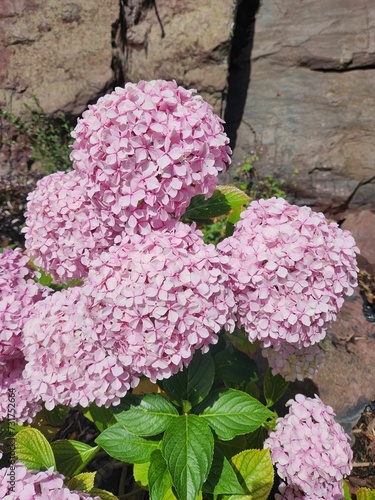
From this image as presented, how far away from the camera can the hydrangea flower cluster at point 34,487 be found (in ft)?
3.44

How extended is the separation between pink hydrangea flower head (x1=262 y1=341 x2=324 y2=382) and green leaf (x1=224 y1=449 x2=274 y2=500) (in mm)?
298

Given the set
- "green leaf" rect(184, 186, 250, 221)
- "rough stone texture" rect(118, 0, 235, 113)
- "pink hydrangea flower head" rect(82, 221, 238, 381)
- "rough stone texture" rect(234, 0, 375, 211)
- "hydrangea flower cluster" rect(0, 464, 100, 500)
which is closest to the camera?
"hydrangea flower cluster" rect(0, 464, 100, 500)

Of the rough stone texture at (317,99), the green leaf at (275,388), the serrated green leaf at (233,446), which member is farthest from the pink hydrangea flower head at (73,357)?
the rough stone texture at (317,99)

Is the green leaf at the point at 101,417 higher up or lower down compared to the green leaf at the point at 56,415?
higher up

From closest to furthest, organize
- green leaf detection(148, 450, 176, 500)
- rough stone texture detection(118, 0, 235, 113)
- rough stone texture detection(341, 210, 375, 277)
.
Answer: green leaf detection(148, 450, 176, 500), rough stone texture detection(341, 210, 375, 277), rough stone texture detection(118, 0, 235, 113)

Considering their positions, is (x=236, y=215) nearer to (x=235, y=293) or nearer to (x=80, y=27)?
(x=235, y=293)

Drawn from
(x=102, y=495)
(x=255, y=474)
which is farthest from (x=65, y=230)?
(x=255, y=474)

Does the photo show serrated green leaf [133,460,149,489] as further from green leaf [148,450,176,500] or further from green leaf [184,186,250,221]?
green leaf [184,186,250,221]

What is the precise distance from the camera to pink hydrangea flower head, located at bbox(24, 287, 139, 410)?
3.99 feet

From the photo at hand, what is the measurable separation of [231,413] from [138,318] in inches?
17.9

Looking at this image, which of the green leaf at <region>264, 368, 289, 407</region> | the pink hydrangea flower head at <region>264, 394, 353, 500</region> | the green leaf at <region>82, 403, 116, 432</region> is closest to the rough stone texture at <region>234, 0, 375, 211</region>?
the green leaf at <region>264, 368, 289, 407</region>

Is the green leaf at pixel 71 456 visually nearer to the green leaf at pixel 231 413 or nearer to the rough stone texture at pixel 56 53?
the green leaf at pixel 231 413

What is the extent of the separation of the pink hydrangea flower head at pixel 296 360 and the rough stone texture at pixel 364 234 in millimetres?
2089

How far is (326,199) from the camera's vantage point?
4.33m
